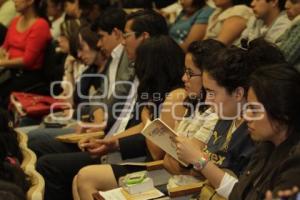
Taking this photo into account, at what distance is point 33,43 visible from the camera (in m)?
4.23

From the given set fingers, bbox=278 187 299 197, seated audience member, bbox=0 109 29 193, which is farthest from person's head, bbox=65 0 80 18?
fingers, bbox=278 187 299 197

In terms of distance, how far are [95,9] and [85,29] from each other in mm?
825

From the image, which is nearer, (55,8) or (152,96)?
(152,96)

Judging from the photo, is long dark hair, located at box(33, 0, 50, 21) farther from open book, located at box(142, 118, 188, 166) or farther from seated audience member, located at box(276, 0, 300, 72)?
open book, located at box(142, 118, 188, 166)

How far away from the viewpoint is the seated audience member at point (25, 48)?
4238 mm

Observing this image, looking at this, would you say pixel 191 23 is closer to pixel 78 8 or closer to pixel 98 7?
pixel 98 7

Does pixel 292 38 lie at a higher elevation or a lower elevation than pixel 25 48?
higher

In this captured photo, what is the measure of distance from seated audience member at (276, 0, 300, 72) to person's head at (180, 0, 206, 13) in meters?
1.01

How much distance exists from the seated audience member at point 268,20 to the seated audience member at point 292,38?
103mm

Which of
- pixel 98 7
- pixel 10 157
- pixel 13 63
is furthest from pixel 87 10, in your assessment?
pixel 10 157

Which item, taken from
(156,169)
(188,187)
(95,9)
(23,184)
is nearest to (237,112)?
(188,187)

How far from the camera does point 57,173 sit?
2.89m

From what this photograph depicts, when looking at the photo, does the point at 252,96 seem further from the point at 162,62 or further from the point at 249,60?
the point at 162,62

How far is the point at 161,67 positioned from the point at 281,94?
101 cm
